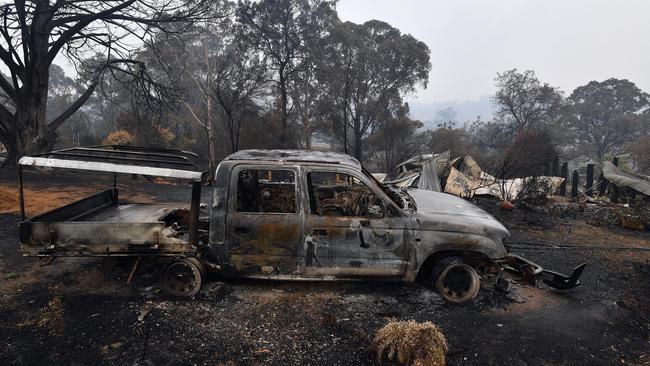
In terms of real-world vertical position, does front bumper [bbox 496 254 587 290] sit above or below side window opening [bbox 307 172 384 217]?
below

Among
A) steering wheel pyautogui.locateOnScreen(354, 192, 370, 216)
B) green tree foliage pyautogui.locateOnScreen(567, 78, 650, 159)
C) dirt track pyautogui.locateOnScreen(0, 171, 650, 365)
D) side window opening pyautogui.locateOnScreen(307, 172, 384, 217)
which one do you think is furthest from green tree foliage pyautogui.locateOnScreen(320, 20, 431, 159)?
green tree foliage pyautogui.locateOnScreen(567, 78, 650, 159)

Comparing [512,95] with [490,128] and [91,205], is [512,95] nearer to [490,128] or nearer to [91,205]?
[490,128]

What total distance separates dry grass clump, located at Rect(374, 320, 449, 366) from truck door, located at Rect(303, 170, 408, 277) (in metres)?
0.88

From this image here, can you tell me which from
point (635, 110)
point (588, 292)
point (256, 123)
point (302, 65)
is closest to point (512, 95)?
point (635, 110)

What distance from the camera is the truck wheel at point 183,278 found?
4.26 metres

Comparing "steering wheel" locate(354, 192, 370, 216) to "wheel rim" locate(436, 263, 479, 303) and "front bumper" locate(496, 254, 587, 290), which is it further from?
"front bumper" locate(496, 254, 587, 290)

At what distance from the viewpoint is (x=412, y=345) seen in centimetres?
328

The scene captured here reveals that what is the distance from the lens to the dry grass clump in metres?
3.23

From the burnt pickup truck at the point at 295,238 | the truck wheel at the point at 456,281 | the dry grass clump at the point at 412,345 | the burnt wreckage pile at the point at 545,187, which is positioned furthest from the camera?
the burnt wreckage pile at the point at 545,187

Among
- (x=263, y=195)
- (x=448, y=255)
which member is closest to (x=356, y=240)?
(x=448, y=255)

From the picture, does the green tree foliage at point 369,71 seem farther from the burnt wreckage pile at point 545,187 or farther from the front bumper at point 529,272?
the front bumper at point 529,272

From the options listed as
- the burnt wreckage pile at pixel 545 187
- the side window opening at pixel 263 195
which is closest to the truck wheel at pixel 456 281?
the side window opening at pixel 263 195

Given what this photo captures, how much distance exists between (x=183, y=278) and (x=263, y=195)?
1.53m

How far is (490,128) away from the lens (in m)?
38.7
